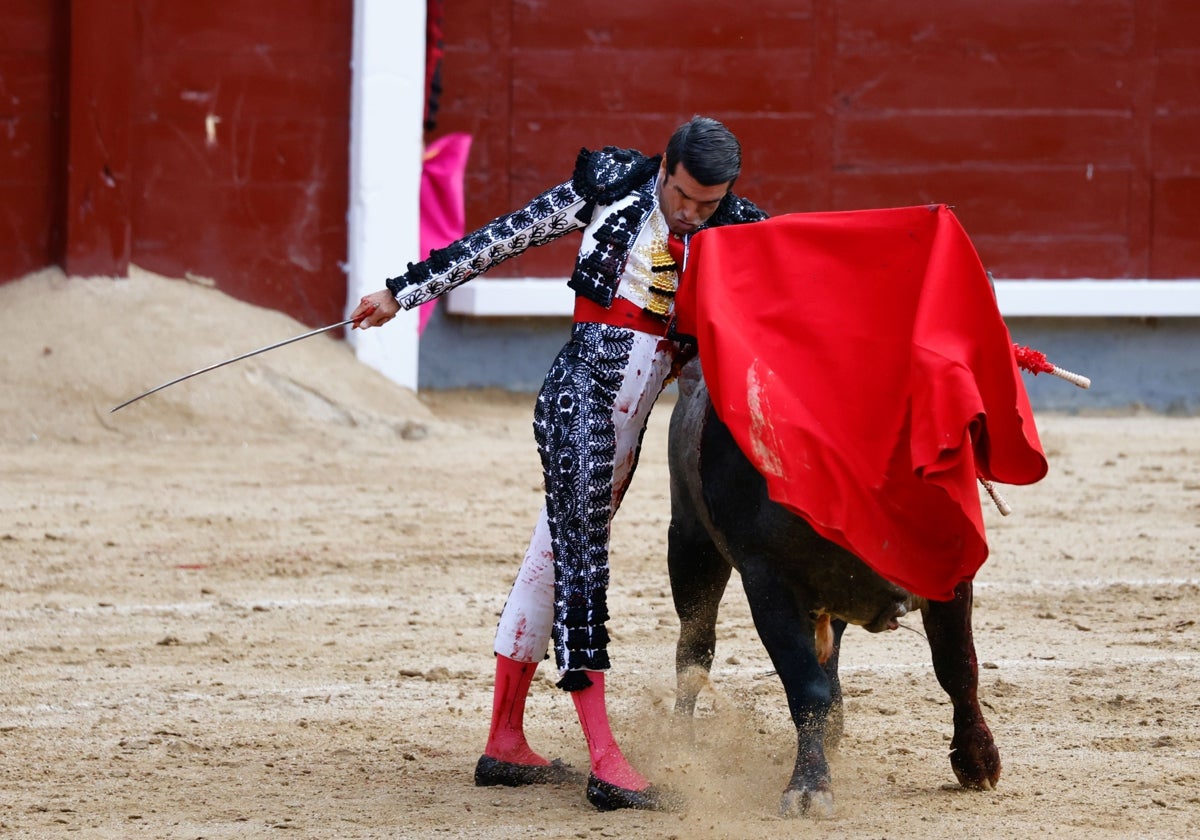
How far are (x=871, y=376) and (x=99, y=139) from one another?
464 centimetres

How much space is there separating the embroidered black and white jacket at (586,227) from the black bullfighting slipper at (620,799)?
30.5 inches

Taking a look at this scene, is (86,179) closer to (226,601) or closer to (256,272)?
(256,272)

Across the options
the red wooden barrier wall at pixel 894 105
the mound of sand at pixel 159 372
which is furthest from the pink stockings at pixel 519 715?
the red wooden barrier wall at pixel 894 105

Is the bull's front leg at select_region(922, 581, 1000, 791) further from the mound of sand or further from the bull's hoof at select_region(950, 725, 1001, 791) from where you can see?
the mound of sand

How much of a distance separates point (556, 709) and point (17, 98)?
4136 millimetres

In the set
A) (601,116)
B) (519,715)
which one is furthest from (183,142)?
(519,715)

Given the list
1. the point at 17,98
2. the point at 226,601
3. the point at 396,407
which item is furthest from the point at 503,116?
the point at 226,601

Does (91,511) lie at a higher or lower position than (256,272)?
lower

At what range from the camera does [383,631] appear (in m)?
3.96

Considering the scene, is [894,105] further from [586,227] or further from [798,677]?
[798,677]

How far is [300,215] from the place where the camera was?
22.7ft

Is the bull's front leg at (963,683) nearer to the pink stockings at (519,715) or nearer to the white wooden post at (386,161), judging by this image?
the pink stockings at (519,715)

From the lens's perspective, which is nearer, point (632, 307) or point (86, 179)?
point (632, 307)

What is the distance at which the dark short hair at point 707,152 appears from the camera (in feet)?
8.70
